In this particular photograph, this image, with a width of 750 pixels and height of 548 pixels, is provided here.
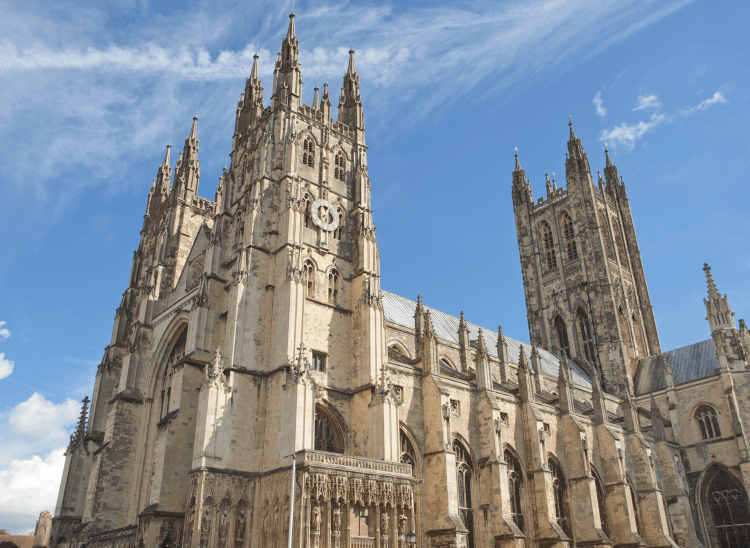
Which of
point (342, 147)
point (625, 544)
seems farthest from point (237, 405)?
point (625, 544)

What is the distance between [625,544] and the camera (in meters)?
37.1

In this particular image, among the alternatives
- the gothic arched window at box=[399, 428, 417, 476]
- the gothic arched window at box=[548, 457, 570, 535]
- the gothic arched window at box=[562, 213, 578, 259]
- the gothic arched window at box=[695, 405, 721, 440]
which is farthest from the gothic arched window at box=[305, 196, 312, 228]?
the gothic arched window at box=[562, 213, 578, 259]

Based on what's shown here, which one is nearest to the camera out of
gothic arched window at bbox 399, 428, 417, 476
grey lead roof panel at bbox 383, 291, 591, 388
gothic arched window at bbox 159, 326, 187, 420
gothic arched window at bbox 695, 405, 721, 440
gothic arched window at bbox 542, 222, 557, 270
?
gothic arched window at bbox 399, 428, 417, 476

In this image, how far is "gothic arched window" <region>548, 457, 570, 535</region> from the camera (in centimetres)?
3641

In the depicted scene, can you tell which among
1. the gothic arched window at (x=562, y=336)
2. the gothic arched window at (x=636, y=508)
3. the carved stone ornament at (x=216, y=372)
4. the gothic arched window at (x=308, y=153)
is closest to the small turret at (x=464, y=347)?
the gothic arched window at (x=636, y=508)

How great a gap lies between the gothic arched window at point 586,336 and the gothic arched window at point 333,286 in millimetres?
34220

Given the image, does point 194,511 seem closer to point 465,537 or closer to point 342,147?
point 465,537

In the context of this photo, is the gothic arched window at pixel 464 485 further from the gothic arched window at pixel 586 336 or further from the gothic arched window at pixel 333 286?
the gothic arched window at pixel 586 336

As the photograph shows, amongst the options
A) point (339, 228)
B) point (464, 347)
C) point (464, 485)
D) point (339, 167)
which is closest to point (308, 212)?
point (339, 228)

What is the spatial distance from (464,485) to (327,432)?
8.33m

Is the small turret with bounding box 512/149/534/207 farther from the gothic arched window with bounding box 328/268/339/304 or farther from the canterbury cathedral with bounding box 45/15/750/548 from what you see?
the gothic arched window with bounding box 328/268/339/304

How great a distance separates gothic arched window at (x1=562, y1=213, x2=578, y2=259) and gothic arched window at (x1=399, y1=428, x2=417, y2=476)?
125 ft

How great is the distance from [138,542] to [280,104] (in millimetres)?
23858

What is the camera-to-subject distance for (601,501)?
39.4m
